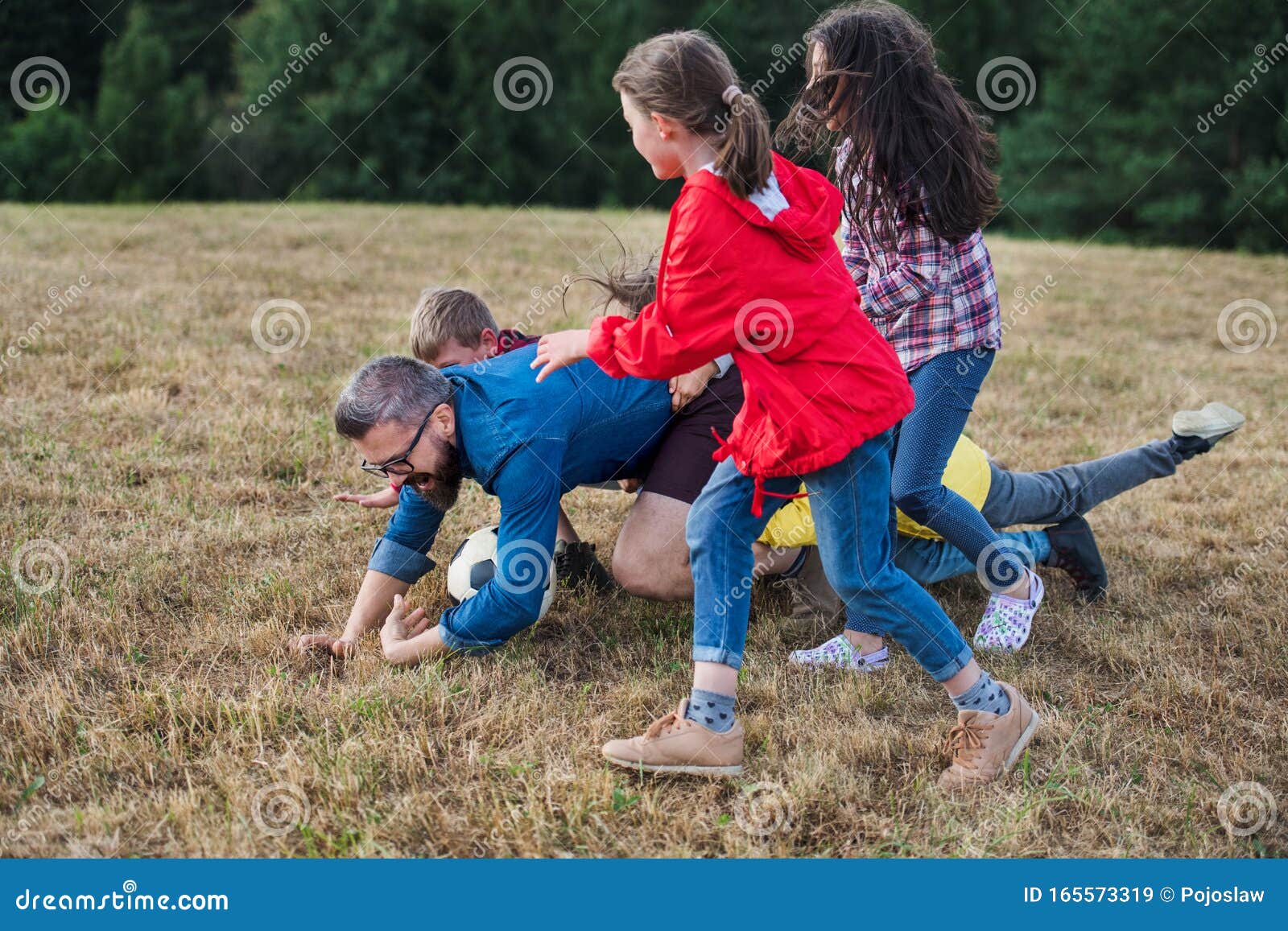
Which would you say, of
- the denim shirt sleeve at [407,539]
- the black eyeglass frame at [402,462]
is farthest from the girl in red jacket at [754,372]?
the denim shirt sleeve at [407,539]

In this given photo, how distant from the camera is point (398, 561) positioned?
12.0 feet

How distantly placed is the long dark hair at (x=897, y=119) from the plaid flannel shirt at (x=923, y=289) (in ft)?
0.25

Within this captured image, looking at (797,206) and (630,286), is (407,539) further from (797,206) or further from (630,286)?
(797,206)

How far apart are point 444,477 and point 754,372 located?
1.13 m

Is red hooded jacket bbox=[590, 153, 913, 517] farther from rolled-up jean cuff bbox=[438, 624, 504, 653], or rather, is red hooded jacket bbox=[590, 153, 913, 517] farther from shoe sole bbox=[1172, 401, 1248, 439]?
shoe sole bbox=[1172, 401, 1248, 439]

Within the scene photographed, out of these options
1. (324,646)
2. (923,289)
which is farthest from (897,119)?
(324,646)

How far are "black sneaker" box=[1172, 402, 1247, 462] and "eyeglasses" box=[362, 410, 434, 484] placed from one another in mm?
2652

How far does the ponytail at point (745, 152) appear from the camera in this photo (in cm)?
246

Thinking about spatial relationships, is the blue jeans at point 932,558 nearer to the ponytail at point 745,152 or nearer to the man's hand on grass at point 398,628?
the man's hand on grass at point 398,628

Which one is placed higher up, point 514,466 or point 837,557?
point 837,557

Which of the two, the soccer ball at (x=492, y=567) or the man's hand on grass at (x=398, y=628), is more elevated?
the soccer ball at (x=492, y=567)

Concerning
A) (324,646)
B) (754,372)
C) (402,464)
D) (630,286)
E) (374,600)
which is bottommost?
(324,646)

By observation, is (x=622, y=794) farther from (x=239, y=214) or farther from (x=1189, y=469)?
(x=239, y=214)

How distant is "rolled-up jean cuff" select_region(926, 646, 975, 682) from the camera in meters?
2.87
